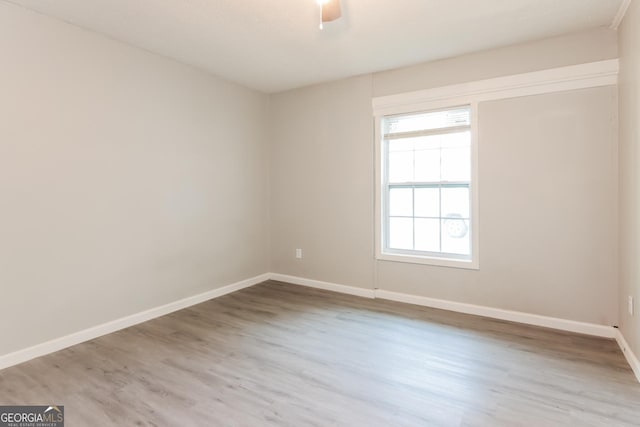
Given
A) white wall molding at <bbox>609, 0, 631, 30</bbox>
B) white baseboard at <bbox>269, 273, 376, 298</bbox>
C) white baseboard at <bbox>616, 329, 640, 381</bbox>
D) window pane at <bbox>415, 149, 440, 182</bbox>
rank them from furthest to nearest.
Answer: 1. white baseboard at <bbox>269, 273, 376, 298</bbox>
2. window pane at <bbox>415, 149, 440, 182</bbox>
3. white wall molding at <bbox>609, 0, 631, 30</bbox>
4. white baseboard at <bbox>616, 329, 640, 381</bbox>

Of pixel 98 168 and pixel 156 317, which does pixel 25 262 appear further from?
pixel 156 317

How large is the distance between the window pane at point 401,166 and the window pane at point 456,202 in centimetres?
45

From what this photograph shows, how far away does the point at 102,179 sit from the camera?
2.98 m

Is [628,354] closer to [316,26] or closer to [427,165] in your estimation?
[427,165]

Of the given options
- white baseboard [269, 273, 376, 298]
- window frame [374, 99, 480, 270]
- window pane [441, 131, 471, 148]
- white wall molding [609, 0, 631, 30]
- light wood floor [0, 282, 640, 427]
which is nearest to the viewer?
light wood floor [0, 282, 640, 427]

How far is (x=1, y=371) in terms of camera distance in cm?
236

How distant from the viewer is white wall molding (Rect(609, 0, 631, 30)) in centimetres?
246

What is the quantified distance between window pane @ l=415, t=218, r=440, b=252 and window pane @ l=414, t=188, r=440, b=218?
79 millimetres

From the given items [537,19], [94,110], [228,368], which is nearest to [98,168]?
[94,110]

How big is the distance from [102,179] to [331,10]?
2.37 meters

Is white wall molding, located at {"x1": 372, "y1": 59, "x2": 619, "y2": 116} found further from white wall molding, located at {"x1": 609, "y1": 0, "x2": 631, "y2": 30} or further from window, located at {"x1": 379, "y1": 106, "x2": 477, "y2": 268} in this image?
white wall molding, located at {"x1": 609, "y1": 0, "x2": 631, "y2": 30}

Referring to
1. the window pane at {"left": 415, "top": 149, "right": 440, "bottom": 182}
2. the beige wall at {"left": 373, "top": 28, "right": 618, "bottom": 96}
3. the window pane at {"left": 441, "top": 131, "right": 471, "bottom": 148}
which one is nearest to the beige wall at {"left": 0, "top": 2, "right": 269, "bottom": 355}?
the beige wall at {"left": 373, "top": 28, "right": 618, "bottom": 96}

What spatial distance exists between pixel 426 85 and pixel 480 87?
54 centimetres

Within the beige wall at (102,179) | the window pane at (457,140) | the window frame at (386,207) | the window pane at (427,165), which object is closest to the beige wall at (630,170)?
the window frame at (386,207)
